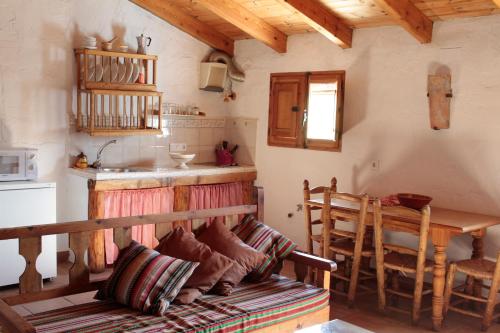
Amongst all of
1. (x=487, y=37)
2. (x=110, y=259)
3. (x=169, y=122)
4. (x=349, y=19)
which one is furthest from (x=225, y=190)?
(x=487, y=37)

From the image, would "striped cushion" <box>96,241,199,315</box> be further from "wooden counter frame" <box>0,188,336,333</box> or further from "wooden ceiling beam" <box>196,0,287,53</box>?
"wooden ceiling beam" <box>196,0,287,53</box>

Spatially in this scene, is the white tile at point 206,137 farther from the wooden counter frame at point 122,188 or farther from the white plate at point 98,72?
the white plate at point 98,72

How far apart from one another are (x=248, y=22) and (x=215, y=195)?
5.93 feet

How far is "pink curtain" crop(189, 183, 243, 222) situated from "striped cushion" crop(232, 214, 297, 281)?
2049mm

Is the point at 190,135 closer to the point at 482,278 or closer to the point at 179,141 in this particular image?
the point at 179,141

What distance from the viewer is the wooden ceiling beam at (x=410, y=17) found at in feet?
14.3

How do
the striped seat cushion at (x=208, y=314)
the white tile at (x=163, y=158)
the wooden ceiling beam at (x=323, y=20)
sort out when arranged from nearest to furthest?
the striped seat cushion at (x=208, y=314) < the wooden ceiling beam at (x=323, y=20) < the white tile at (x=163, y=158)

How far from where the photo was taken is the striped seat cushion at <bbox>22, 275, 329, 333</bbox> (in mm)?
2697

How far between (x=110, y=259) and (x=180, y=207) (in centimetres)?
86

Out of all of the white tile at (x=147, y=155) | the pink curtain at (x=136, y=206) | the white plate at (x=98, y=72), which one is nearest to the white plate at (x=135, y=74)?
the white plate at (x=98, y=72)

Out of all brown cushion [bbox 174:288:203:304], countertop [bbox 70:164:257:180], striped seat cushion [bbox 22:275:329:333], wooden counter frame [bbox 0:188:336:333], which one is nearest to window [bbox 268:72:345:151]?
countertop [bbox 70:164:257:180]

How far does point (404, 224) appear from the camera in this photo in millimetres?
4133

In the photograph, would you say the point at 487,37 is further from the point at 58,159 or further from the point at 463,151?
the point at 58,159

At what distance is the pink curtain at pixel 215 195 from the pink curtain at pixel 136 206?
0.88 ft
